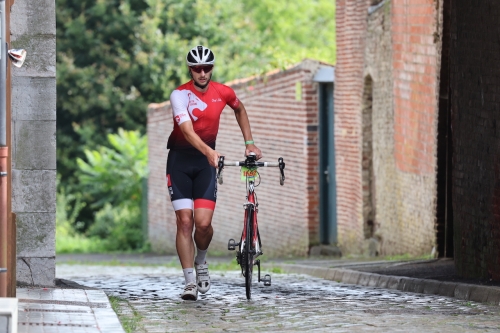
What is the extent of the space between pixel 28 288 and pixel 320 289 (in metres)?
2.66

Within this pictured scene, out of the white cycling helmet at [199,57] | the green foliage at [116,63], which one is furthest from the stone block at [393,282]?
the green foliage at [116,63]

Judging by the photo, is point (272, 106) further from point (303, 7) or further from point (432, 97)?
point (303, 7)

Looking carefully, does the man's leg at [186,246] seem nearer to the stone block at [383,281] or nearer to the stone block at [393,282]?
the stone block at [393,282]

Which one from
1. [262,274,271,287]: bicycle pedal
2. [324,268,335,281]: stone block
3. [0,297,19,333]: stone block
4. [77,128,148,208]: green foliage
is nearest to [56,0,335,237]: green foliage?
[77,128,148,208]: green foliage

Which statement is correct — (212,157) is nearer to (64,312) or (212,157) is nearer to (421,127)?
(64,312)

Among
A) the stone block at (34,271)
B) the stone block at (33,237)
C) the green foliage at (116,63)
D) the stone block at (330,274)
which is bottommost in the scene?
the stone block at (330,274)

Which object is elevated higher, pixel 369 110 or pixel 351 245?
pixel 369 110

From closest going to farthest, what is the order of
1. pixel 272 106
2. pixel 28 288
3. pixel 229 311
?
pixel 229 311 < pixel 28 288 < pixel 272 106

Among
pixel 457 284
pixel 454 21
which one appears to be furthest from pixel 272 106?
pixel 457 284

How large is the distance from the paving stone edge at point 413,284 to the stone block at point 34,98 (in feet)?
11.6

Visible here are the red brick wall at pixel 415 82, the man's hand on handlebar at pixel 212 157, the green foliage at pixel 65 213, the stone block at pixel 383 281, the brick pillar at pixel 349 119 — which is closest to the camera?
the man's hand on handlebar at pixel 212 157

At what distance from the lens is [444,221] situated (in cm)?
1390

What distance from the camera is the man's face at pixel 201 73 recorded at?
9.13 m

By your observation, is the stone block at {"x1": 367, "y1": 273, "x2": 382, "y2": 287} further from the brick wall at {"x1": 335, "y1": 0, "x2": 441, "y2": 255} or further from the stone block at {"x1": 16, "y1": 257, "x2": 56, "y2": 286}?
the stone block at {"x1": 16, "y1": 257, "x2": 56, "y2": 286}
